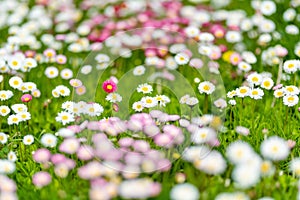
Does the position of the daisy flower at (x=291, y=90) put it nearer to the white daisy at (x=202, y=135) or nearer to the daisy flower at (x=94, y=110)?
the white daisy at (x=202, y=135)

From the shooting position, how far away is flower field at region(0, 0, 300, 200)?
2.09m

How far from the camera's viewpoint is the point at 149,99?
104 inches

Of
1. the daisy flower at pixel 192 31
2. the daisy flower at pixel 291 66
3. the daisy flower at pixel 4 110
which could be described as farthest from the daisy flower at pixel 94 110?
the daisy flower at pixel 192 31

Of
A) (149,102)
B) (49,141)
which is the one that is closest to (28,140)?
(49,141)

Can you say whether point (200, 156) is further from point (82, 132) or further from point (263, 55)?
point (263, 55)

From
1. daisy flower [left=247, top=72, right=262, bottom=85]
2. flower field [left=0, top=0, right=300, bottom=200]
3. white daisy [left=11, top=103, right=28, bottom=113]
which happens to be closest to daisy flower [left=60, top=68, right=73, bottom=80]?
flower field [left=0, top=0, right=300, bottom=200]

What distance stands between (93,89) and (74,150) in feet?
3.19

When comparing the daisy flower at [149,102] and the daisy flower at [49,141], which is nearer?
the daisy flower at [49,141]

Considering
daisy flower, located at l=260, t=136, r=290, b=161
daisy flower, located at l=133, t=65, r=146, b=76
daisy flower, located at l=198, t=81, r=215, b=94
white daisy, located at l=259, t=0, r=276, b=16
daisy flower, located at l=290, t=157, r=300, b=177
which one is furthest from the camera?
white daisy, located at l=259, t=0, r=276, b=16

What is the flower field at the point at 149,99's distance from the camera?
6.84 ft

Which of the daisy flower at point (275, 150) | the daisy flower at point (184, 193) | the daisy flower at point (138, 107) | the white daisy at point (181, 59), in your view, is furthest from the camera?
the white daisy at point (181, 59)

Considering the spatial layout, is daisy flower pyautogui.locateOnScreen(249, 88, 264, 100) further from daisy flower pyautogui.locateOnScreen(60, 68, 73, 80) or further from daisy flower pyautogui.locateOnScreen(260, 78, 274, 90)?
daisy flower pyautogui.locateOnScreen(60, 68, 73, 80)

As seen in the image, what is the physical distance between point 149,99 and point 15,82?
75cm

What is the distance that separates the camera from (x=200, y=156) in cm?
219
